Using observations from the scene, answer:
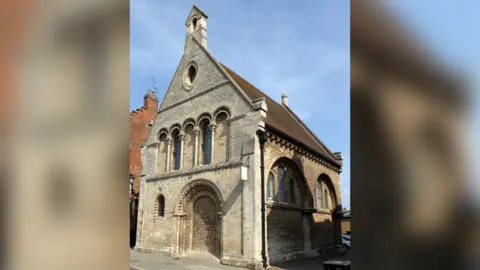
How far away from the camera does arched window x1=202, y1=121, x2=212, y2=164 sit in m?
17.7

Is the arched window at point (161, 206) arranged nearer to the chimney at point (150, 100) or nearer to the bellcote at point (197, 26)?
the bellcote at point (197, 26)

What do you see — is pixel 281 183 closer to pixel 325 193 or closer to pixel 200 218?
pixel 200 218

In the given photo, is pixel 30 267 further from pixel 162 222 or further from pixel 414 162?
pixel 162 222

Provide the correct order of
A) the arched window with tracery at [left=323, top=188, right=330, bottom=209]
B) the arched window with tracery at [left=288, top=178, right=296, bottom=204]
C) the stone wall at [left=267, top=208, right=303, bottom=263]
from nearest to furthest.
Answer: the stone wall at [left=267, top=208, right=303, bottom=263], the arched window with tracery at [left=288, top=178, right=296, bottom=204], the arched window with tracery at [left=323, top=188, right=330, bottom=209]

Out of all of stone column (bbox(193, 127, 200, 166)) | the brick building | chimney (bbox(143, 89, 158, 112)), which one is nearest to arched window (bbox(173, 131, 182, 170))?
stone column (bbox(193, 127, 200, 166))

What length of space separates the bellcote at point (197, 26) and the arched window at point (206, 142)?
514 centimetres

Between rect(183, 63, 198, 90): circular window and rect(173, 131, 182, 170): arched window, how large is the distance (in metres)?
3.07

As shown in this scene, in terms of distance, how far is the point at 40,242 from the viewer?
1148mm

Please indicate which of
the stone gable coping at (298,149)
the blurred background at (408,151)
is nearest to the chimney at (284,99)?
the stone gable coping at (298,149)

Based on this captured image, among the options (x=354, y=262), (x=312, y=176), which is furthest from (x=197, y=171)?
(x=354, y=262)

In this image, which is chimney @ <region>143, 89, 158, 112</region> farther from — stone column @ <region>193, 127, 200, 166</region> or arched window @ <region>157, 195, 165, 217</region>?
stone column @ <region>193, 127, 200, 166</region>

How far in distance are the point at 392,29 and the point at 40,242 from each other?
5.32ft

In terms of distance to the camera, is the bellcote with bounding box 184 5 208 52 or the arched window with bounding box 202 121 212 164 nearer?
the arched window with bounding box 202 121 212 164

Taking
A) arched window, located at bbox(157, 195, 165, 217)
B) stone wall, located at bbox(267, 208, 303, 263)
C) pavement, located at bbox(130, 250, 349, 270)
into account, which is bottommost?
pavement, located at bbox(130, 250, 349, 270)
